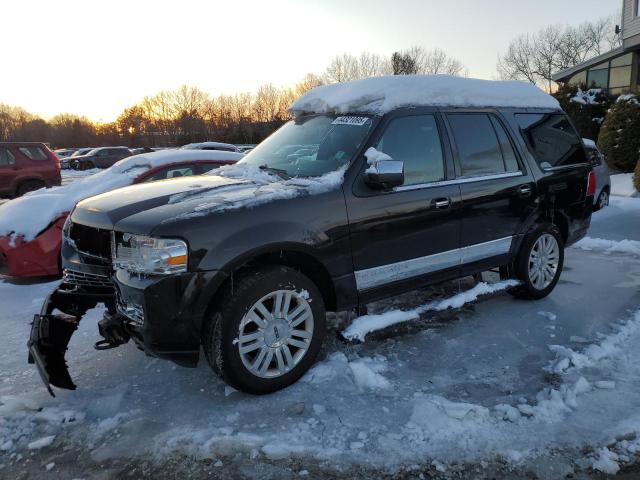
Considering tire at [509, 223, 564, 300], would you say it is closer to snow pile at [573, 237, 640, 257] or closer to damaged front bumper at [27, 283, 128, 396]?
snow pile at [573, 237, 640, 257]

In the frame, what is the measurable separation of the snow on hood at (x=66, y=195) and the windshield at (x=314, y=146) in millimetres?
2667

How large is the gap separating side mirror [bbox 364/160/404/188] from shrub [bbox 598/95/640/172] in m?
15.1

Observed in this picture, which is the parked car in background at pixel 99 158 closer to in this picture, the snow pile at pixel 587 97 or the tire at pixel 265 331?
the snow pile at pixel 587 97

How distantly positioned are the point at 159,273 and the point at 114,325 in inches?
20.7

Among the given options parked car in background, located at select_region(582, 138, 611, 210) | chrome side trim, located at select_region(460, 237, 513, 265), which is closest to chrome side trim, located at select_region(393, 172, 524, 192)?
chrome side trim, located at select_region(460, 237, 513, 265)

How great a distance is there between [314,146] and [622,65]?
28.6 metres

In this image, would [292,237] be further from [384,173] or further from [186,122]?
[186,122]

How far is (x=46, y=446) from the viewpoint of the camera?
2.77m

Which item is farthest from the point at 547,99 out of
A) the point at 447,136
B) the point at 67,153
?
the point at 67,153

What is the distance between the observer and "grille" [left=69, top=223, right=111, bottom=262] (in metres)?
3.24

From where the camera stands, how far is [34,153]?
546 inches

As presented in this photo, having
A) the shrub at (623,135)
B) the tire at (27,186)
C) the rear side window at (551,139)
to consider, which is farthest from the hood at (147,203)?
the shrub at (623,135)

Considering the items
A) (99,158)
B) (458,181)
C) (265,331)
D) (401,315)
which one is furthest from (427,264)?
(99,158)

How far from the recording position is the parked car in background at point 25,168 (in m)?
13.5
